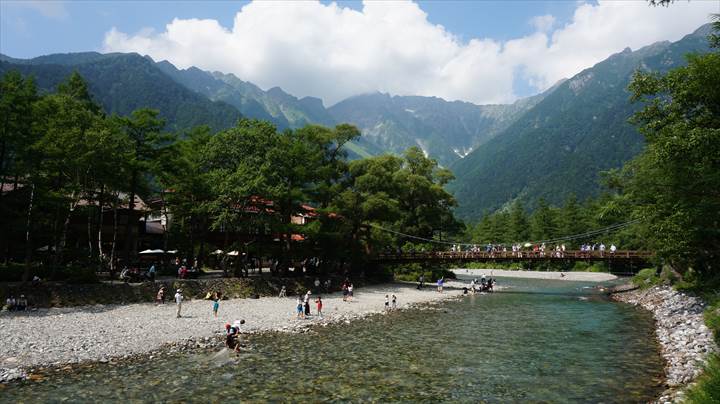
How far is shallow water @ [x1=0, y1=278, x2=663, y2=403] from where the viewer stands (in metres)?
14.7

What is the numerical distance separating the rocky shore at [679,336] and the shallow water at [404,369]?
2.08 ft

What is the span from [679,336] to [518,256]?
3035 cm

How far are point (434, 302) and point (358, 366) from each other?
23564mm

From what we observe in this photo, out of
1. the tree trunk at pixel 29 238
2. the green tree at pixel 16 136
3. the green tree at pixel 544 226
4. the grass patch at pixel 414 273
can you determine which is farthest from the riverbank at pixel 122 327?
the green tree at pixel 544 226

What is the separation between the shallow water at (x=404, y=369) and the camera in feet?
48.2

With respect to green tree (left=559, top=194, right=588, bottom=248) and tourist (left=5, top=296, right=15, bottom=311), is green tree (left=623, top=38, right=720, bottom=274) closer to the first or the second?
tourist (left=5, top=296, right=15, bottom=311)

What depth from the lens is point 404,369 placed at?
59.4 ft

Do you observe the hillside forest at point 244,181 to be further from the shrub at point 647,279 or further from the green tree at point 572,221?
the green tree at point 572,221

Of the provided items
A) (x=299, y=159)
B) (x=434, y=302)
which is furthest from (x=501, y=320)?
(x=299, y=159)

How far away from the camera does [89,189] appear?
32.0m

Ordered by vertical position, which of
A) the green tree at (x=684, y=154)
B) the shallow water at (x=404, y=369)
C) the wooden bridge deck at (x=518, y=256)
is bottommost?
the shallow water at (x=404, y=369)

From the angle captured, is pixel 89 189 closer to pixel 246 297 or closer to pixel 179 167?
pixel 179 167

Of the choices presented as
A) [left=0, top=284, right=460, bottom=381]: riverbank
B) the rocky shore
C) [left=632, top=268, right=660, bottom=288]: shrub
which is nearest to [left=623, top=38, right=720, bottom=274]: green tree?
the rocky shore

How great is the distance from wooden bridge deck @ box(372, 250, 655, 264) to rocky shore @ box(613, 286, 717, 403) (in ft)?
33.9
